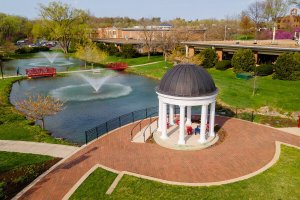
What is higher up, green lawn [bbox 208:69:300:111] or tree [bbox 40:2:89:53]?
tree [bbox 40:2:89:53]

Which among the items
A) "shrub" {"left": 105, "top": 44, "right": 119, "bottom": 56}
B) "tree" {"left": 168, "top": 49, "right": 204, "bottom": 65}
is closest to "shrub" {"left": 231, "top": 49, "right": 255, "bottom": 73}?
"tree" {"left": 168, "top": 49, "right": 204, "bottom": 65}

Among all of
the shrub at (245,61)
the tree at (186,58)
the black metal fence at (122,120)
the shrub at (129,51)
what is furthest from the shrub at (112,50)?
the black metal fence at (122,120)

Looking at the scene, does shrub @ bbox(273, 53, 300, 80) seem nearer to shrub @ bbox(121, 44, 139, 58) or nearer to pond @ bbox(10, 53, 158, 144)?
pond @ bbox(10, 53, 158, 144)

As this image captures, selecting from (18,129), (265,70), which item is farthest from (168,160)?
(265,70)

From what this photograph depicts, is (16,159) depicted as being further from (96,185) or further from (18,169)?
(96,185)

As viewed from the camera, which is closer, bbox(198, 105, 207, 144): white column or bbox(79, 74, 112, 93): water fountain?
bbox(198, 105, 207, 144): white column

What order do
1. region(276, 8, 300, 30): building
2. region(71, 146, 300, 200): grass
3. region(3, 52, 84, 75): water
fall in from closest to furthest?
region(71, 146, 300, 200): grass
region(3, 52, 84, 75): water
region(276, 8, 300, 30): building
